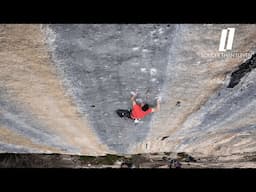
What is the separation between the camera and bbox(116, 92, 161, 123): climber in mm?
3863

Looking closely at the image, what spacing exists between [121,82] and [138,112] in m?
0.65

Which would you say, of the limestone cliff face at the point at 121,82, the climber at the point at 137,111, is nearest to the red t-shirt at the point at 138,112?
the climber at the point at 137,111

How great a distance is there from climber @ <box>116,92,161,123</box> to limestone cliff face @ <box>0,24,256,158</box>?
6 centimetres

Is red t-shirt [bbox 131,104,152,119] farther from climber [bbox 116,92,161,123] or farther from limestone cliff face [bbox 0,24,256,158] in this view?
limestone cliff face [bbox 0,24,256,158]

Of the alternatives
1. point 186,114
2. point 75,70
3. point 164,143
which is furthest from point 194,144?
point 75,70

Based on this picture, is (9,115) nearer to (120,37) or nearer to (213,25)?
(120,37)

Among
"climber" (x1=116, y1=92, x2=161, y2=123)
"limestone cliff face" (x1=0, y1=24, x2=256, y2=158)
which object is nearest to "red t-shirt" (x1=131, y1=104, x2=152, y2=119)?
"climber" (x1=116, y1=92, x2=161, y2=123)

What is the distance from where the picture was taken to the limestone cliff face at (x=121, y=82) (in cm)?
284

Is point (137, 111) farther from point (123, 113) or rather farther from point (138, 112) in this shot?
point (123, 113)

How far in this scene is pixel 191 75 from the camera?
3385 mm

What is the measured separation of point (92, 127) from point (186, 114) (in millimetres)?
1071

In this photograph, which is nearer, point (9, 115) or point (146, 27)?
point (146, 27)

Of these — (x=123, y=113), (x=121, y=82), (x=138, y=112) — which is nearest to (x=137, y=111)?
(x=138, y=112)

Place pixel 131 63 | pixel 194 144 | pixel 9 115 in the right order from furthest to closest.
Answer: pixel 194 144
pixel 9 115
pixel 131 63
